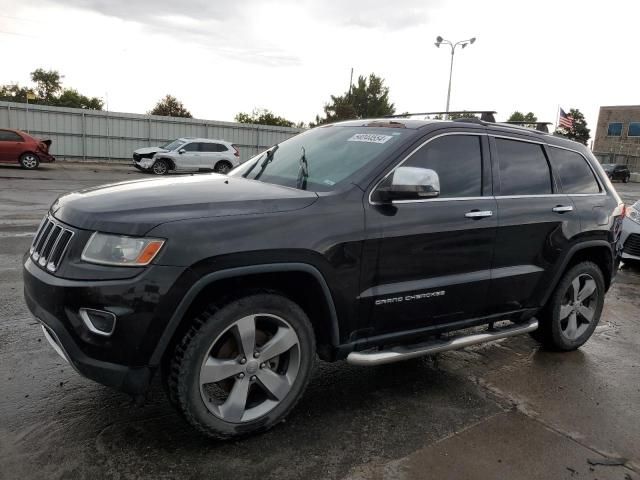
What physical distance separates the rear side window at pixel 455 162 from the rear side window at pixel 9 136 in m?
20.4

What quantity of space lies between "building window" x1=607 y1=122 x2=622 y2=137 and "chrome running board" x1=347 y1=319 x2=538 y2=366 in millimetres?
78514

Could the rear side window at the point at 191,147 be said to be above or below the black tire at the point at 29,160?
above

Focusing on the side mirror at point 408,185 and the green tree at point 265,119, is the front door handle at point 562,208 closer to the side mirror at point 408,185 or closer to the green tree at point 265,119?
the side mirror at point 408,185

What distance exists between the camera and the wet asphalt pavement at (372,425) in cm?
271

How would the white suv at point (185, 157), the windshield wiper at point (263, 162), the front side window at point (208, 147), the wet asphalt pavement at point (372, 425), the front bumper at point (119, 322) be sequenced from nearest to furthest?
the front bumper at point (119, 322) → the wet asphalt pavement at point (372, 425) → the windshield wiper at point (263, 162) → the white suv at point (185, 157) → the front side window at point (208, 147)

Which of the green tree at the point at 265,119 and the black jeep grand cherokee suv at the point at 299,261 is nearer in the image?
the black jeep grand cherokee suv at the point at 299,261

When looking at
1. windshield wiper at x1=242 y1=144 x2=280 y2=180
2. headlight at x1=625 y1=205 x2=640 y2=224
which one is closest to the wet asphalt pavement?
windshield wiper at x1=242 y1=144 x2=280 y2=180

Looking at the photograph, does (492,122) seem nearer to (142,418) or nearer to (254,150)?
(142,418)

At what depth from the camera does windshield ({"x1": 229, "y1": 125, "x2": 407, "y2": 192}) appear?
10.8ft

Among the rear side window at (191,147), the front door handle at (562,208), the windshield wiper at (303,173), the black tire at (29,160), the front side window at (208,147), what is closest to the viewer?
the windshield wiper at (303,173)

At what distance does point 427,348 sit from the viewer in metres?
3.36

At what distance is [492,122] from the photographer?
4.10 m

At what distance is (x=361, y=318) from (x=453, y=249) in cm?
80

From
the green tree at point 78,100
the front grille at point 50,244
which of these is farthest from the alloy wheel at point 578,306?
the green tree at point 78,100
